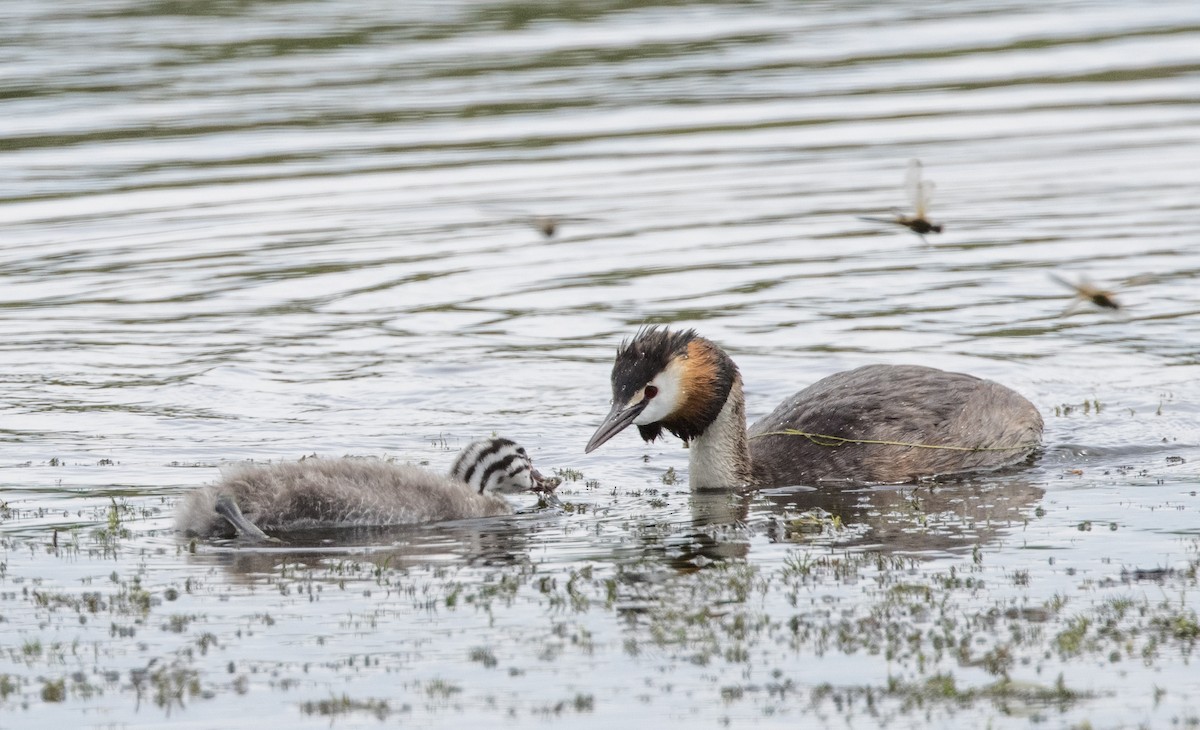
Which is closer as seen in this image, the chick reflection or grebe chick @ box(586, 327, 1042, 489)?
Answer: the chick reflection

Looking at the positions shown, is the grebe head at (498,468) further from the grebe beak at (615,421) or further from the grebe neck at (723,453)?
the grebe neck at (723,453)

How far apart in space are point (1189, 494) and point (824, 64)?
1828 cm

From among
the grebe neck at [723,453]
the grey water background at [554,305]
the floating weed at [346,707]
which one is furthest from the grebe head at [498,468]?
the floating weed at [346,707]

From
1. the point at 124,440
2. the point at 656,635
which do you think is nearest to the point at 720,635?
the point at 656,635

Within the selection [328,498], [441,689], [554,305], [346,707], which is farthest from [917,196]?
→ [346,707]

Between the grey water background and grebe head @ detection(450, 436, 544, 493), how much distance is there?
42 centimetres

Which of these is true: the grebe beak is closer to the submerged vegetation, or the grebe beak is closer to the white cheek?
the white cheek

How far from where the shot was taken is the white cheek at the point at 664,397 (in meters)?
11.9

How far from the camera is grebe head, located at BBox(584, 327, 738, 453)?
1178 centimetres

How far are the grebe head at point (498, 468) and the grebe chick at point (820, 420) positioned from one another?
0.46m

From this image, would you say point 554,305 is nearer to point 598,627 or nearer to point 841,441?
point 841,441

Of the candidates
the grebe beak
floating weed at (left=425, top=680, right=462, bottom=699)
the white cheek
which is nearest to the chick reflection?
the grebe beak

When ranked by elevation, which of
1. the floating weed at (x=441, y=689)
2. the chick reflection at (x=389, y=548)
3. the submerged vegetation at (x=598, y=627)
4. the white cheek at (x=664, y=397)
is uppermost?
the white cheek at (x=664, y=397)

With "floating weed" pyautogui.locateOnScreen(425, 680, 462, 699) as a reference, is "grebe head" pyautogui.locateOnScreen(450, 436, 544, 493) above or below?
above
